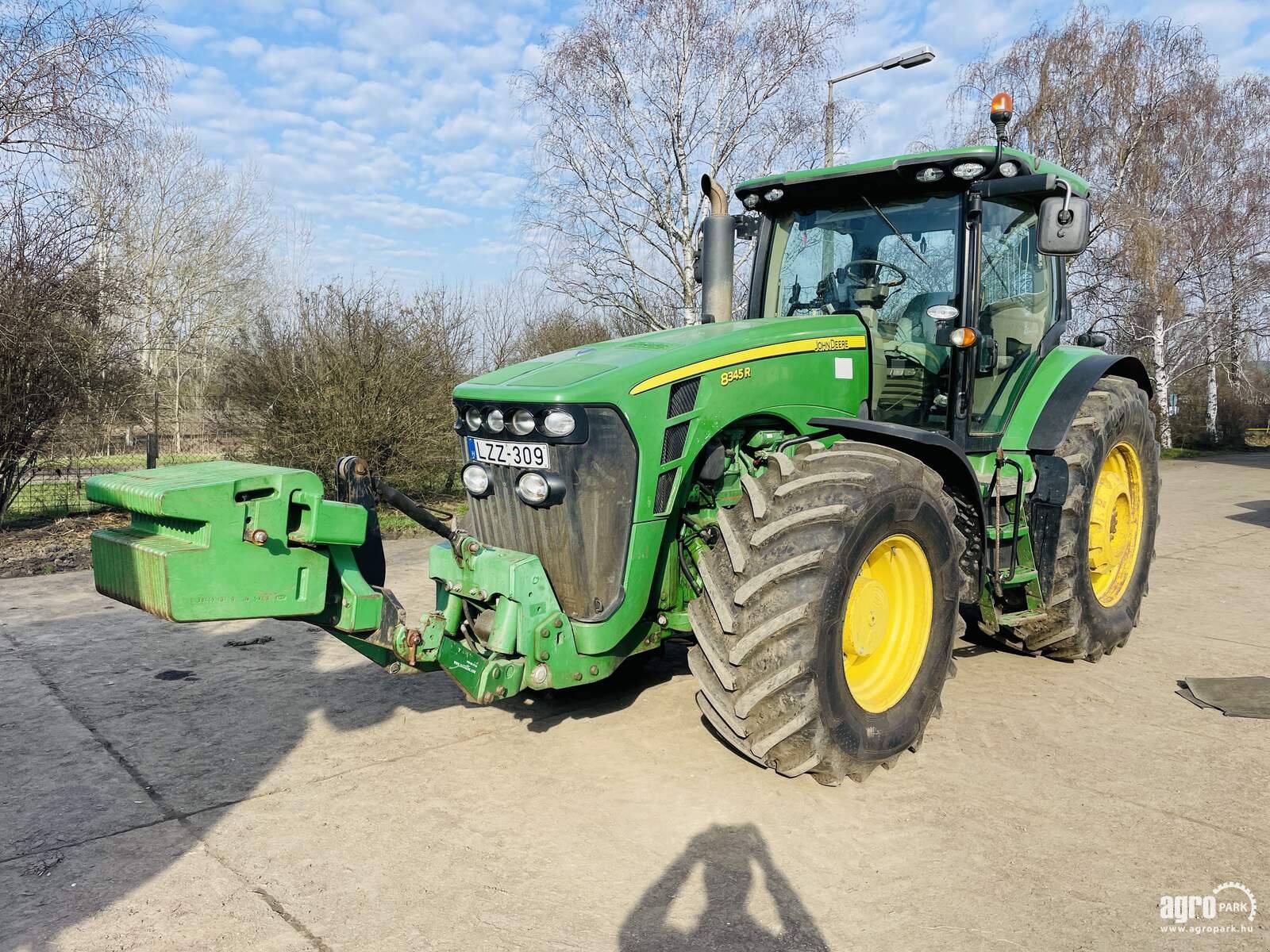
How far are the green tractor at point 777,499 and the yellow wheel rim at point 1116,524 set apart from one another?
1.27ft

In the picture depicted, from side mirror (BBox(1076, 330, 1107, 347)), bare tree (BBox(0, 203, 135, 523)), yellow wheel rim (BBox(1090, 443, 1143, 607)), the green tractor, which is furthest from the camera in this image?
bare tree (BBox(0, 203, 135, 523))

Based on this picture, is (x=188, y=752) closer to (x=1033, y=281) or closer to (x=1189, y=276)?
(x=1033, y=281)

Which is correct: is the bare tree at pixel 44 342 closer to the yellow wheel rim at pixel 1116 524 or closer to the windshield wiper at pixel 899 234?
the windshield wiper at pixel 899 234

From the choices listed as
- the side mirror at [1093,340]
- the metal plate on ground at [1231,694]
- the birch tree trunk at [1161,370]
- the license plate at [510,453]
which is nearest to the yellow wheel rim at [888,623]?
the license plate at [510,453]

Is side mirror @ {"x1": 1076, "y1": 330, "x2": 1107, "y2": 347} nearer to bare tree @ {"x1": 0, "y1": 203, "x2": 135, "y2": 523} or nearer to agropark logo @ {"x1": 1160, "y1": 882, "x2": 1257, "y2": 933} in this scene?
agropark logo @ {"x1": 1160, "y1": 882, "x2": 1257, "y2": 933}

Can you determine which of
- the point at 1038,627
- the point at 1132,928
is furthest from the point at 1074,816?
the point at 1038,627

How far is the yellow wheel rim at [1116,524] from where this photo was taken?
18.4 feet

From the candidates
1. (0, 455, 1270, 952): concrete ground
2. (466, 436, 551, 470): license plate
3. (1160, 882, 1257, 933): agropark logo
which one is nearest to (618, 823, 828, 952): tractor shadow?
(0, 455, 1270, 952): concrete ground

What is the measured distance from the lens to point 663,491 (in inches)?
149

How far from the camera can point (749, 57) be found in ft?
53.1

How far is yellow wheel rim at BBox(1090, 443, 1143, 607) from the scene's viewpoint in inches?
221

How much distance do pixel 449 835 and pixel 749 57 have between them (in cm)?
1552

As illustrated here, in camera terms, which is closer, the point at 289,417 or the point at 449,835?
the point at 449,835

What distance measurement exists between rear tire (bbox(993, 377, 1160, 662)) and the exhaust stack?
192cm
